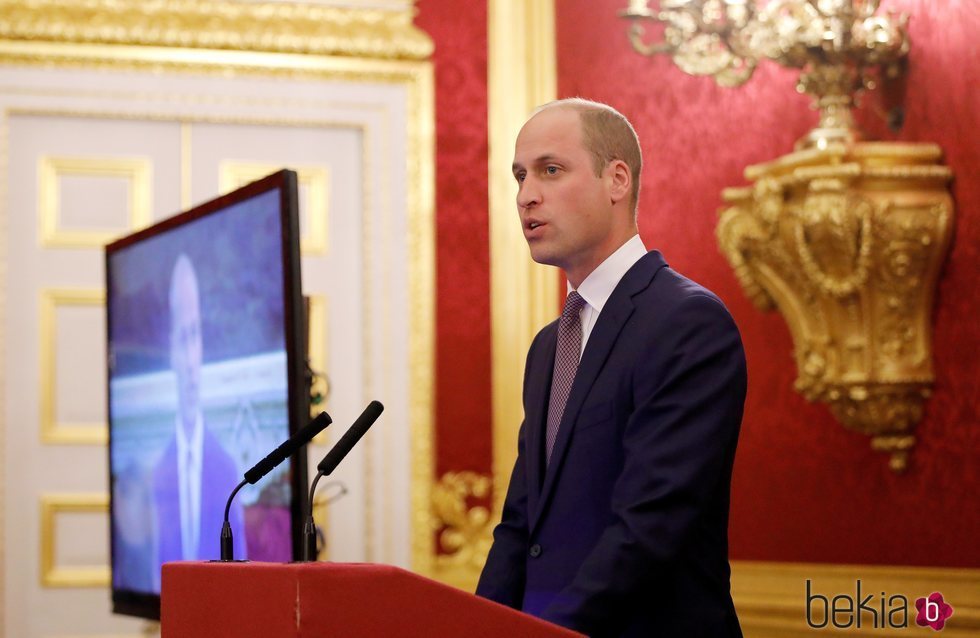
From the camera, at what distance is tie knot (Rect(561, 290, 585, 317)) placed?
7.39 feet

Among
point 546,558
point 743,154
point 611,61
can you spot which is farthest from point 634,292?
point 611,61

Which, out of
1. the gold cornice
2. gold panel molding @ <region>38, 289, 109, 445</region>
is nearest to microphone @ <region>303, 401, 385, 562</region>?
gold panel molding @ <region>38, 289, 109, 445</region>

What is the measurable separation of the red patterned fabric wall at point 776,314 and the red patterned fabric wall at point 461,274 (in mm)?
392

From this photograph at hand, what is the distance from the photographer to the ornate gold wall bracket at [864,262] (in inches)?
131

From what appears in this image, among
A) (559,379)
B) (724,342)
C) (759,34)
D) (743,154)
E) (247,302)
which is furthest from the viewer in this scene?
(743,154)

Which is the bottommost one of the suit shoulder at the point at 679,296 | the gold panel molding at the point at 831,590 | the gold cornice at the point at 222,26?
the gold panel molding at the point at 831,590

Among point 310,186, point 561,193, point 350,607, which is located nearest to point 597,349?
point 561,193

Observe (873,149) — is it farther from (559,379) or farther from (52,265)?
(52,265)

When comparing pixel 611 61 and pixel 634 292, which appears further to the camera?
pixel 611 61

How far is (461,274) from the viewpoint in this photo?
4961mm

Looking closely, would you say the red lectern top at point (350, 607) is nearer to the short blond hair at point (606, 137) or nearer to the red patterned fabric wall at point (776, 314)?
the short blond hair at point (606, 137)

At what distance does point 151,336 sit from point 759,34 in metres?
1.69

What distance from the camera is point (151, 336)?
3.32m

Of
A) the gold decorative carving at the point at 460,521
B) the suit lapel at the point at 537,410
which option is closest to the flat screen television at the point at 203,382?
the suit lapel at the point at 537,410
